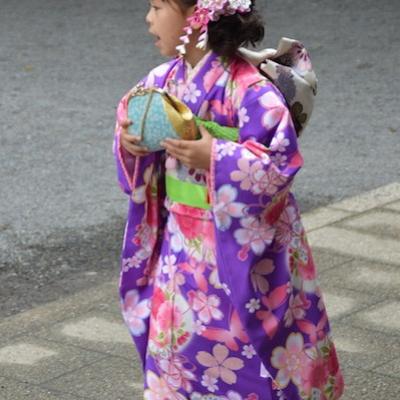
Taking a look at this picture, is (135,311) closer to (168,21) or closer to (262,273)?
(262,273)

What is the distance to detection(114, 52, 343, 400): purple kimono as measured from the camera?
2.75 metres

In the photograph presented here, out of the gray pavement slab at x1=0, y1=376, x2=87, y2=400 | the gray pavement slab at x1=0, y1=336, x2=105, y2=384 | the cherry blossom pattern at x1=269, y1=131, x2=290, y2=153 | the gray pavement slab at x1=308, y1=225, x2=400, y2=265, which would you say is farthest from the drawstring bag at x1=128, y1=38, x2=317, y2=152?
the gray pavement slab at x1=308, y1=225, x2=400, y2=265

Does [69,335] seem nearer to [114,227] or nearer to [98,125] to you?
[114,227]

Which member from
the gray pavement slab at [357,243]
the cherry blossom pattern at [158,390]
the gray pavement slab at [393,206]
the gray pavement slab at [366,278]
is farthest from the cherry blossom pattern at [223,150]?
the gray pavement slab at [393,206]

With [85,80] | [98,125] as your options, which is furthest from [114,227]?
[85,80]

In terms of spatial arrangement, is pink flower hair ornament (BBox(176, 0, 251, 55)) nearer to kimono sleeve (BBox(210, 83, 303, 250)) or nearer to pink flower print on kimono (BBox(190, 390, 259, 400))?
kimono sleeve (BBox(210, 83, 303, 250))

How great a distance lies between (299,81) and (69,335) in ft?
5.08

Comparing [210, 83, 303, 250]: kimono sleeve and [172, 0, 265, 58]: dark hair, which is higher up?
[172, 0, 265, 58]: dark hair

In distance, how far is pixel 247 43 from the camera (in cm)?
288

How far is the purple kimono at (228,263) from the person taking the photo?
108 inches

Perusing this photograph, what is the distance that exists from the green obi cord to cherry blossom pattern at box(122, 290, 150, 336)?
0.30 metres

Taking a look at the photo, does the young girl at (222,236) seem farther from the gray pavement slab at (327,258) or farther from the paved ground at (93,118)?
Result: the gray pavement slab at (327,258)

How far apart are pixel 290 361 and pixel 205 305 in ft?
0.81

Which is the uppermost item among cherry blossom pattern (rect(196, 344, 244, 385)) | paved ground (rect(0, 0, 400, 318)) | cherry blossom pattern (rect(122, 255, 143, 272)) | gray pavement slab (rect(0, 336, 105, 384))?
cherry blossom pattern (rect(122, 255, 143, 272))
